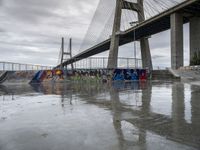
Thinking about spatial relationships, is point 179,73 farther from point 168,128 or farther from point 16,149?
point 16,149

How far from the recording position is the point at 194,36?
141 ft

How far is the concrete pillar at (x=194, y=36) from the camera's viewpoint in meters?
42.3

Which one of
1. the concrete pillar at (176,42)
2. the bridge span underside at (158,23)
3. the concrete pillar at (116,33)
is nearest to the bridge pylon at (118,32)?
the concrete pillar at (116,33)

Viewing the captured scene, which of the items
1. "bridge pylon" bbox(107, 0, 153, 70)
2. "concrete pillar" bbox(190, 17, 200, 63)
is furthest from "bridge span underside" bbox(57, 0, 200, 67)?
"bridge pylon" bbox(107, 0, 153, 70)

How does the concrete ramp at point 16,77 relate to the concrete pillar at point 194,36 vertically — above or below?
below

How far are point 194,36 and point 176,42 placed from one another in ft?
19.4

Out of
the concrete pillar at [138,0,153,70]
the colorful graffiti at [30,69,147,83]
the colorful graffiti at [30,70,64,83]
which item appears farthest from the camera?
the concrete pillar at [138,0,153,70]

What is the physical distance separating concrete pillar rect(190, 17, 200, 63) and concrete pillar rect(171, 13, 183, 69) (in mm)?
3953

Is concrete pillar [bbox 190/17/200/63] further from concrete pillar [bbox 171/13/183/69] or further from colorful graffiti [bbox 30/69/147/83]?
colorful graffiti [bbox 30/69/147/83]

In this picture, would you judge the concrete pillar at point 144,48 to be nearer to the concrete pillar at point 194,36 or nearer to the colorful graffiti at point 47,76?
the concrete pillar at point 194,36

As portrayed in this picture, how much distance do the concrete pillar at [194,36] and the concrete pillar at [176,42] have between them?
395 centimetres

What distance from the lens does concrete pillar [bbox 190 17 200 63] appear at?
139ft

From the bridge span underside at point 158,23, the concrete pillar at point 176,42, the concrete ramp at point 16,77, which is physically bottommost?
the concrete ramp at point 16,77

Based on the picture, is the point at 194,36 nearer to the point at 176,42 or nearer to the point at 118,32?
the point at 176,42
